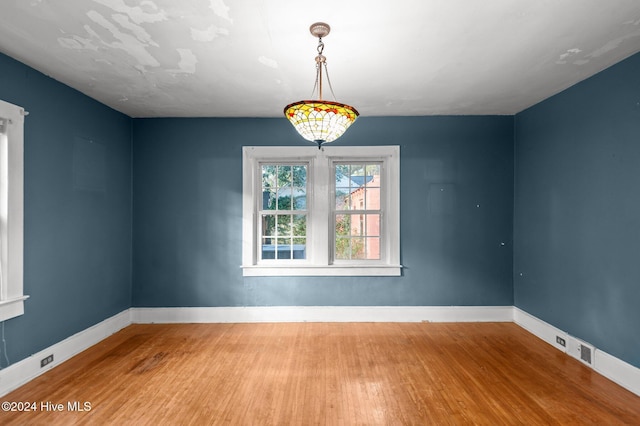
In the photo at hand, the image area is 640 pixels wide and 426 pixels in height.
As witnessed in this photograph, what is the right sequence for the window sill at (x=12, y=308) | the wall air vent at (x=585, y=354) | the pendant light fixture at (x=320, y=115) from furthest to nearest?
the wall air vent at (x=585, y=354)
the window sill at (x=12, y=308)
the pendant light fixture at (x=320, y=115)

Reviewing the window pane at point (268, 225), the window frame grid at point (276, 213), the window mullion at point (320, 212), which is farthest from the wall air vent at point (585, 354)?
the window pane at point (268, 225)

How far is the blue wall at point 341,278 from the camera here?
438 cm

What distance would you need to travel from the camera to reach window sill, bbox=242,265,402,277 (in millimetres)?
4383

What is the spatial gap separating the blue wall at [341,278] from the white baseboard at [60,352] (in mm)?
421

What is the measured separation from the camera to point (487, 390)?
2.70 metres

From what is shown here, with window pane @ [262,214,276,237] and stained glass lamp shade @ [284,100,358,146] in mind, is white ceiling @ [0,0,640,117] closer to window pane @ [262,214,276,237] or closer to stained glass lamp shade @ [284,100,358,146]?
stained glass lamp shade @ [284,100,358,146]

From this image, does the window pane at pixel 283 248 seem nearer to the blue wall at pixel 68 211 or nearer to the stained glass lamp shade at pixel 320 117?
the blue wall at pixel 68 211

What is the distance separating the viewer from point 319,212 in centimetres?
443

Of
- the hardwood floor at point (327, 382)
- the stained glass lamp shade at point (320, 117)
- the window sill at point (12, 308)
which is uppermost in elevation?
the stained glass lamp shade at point (320, 117)

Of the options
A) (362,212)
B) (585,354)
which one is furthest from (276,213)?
(585,354)

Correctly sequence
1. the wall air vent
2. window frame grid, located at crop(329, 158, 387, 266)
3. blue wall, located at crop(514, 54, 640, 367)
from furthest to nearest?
1. window frame grid, located at crop(329, 158, 387, 266)
2. the wall air vent
3. blue wall, located at crop(514, 54, 640, 367)

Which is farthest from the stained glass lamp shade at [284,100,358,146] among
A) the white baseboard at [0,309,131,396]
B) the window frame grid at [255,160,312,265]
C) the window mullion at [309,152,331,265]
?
the white baseboard at [0,309,131,396]

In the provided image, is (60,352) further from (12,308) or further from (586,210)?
(586,210)

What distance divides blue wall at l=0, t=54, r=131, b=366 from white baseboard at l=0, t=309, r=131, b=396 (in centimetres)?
6
